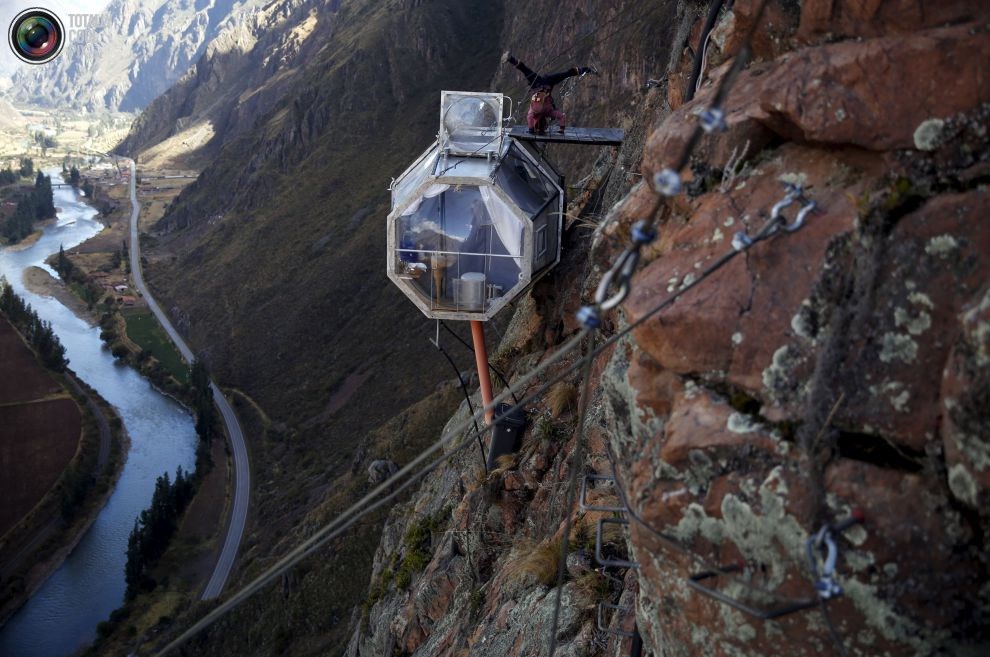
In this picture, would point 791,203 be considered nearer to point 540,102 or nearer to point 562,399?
point 562,399

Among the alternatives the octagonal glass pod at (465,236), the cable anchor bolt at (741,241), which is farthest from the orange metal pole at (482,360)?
the cable anchor bolt at (741,241)

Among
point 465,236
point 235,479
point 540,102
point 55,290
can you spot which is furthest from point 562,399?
point 55,290

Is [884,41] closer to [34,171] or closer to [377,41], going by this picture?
[377,41]

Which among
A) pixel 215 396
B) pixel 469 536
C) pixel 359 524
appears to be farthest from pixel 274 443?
pixel 469 536

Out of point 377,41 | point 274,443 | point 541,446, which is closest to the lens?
point 541,446

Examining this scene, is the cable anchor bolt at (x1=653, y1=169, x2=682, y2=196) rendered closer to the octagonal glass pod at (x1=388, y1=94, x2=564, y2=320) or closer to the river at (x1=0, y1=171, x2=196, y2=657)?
the octagonal glass pod at (x1=388, y1=94, x2=564, y2=320)

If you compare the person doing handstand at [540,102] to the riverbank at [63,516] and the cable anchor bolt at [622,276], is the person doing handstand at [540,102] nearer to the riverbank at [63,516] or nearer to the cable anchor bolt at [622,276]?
the cable anchor bolt at [622,276]
